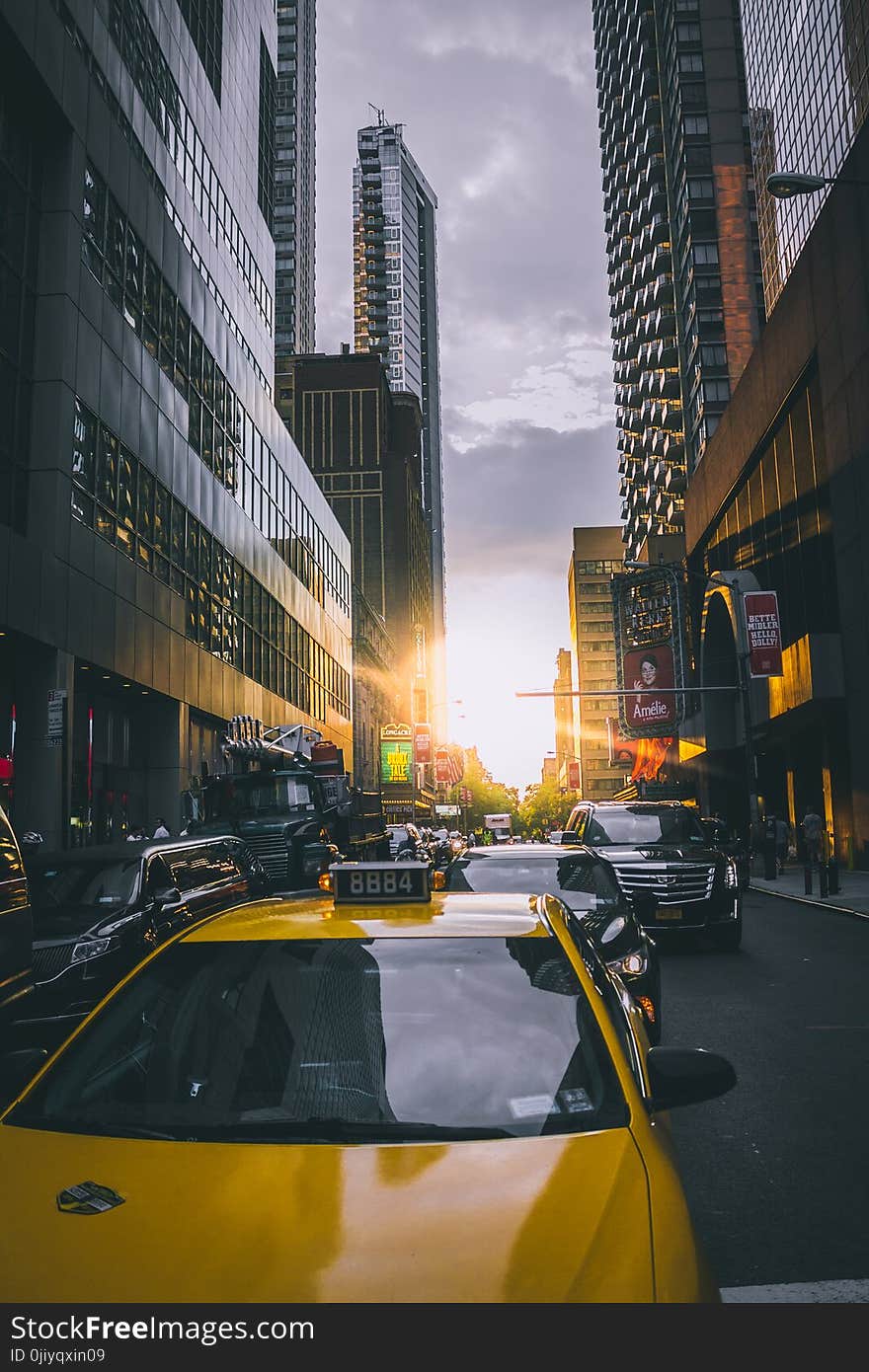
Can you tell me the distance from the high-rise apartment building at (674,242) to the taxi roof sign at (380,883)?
247 feet

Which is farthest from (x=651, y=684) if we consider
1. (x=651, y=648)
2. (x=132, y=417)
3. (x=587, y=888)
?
(x=587, y=888)

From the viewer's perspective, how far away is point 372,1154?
2.54 metres

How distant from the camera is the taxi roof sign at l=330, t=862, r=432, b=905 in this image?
3.87m

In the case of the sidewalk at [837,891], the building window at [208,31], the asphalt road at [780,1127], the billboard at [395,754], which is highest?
the building window at [208,31]

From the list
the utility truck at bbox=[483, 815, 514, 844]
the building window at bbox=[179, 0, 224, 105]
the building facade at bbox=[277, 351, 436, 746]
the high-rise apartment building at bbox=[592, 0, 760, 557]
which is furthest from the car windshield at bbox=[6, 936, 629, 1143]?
the building facade at bbox=[277, 351, 436, 746]

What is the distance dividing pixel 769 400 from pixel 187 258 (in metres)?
23.2

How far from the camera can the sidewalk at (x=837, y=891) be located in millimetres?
19686

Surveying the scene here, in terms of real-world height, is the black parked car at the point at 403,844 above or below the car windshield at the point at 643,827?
below

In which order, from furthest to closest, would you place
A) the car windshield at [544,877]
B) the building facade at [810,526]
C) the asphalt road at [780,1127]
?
the building facade at [810,526] < the car windshield at [544,877] < the asphalt road at [780,1127]

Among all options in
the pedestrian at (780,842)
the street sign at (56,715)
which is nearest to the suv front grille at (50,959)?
the street sign at (56,715)

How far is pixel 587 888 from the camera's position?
8227mm

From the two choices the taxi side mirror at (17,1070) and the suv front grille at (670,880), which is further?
the suv front grille at (670,880)

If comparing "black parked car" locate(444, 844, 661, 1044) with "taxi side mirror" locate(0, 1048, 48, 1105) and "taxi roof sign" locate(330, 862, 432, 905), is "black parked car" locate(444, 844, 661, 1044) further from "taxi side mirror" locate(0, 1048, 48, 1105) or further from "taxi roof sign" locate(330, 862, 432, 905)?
"taxi side mirror" locate(0, 1048, 48, 1105)

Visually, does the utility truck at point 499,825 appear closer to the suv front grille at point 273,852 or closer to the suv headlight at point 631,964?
the suv front grille at point 273,852
